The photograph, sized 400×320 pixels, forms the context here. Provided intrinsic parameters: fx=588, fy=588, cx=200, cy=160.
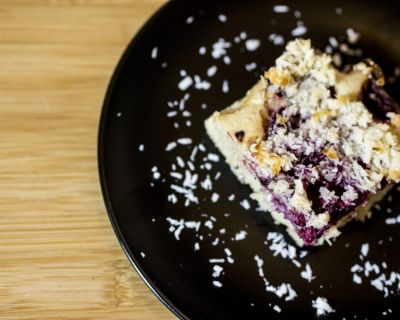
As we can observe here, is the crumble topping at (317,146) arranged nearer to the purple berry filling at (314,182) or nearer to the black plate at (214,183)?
the purple berry filling at (314,182)

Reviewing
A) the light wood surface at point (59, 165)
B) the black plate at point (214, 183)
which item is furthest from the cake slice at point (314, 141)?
the light wood surface at point (59, 165)

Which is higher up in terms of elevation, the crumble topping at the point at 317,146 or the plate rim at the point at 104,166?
the crumble topping at the point at 317,146

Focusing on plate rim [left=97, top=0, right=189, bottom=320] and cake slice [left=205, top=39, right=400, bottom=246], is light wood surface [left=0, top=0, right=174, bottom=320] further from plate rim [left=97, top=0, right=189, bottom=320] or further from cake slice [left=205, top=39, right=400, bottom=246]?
cake slice [left=205, top=39, right=400, bottom=246]

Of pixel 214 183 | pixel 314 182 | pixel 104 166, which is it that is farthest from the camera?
pixel 214 183

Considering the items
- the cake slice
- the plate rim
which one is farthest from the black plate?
the cake slice

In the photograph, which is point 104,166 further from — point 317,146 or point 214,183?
point 317,146

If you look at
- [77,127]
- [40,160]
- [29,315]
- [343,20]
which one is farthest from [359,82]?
[29,315]

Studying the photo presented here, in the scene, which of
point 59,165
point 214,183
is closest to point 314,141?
point 214,183
